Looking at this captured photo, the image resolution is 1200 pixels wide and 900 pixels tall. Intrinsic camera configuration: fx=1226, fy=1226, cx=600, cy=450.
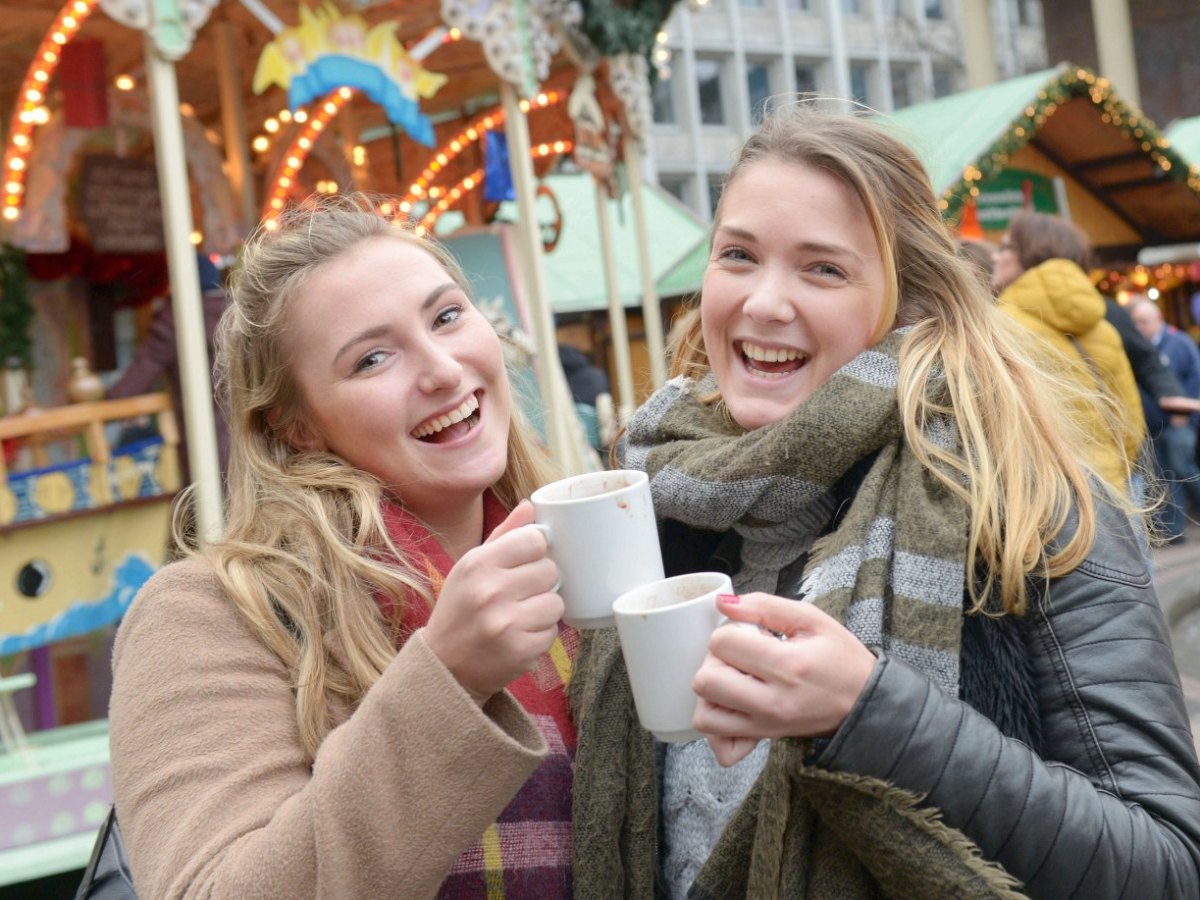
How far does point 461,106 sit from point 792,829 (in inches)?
288

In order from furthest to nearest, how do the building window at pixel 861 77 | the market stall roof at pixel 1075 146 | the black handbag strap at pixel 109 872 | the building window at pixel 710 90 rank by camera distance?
the building window at pixel 861 77, the building window at pixel 710 90, the market stall roof at pixel 1075 146, the black handbag strap at pixel 109 872

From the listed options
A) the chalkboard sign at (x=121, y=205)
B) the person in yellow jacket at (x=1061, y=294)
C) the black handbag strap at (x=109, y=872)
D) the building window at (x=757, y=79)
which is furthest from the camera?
the building window at (x=757, y=79)

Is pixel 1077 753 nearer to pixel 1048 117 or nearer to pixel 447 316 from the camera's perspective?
pixel 447 316

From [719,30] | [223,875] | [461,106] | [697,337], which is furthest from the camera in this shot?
[719,30]

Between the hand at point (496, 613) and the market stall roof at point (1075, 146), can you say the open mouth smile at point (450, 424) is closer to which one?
the hand at point (496, 613)

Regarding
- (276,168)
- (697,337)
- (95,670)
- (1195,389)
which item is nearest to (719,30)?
(1195,389)

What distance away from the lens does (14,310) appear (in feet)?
20.1

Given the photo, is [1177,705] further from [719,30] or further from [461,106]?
[719,30]

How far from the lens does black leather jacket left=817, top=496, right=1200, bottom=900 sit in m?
1.23

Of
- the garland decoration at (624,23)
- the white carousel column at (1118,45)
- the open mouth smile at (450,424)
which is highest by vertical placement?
the white carousel column at (1118,45)

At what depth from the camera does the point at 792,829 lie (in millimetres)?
1353

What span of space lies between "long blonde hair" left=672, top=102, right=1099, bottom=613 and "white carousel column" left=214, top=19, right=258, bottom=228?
5496 millimetres

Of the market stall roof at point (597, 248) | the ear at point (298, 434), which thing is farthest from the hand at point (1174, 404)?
the market stall roof at point (597, 248)

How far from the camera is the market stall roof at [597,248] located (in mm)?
15797
